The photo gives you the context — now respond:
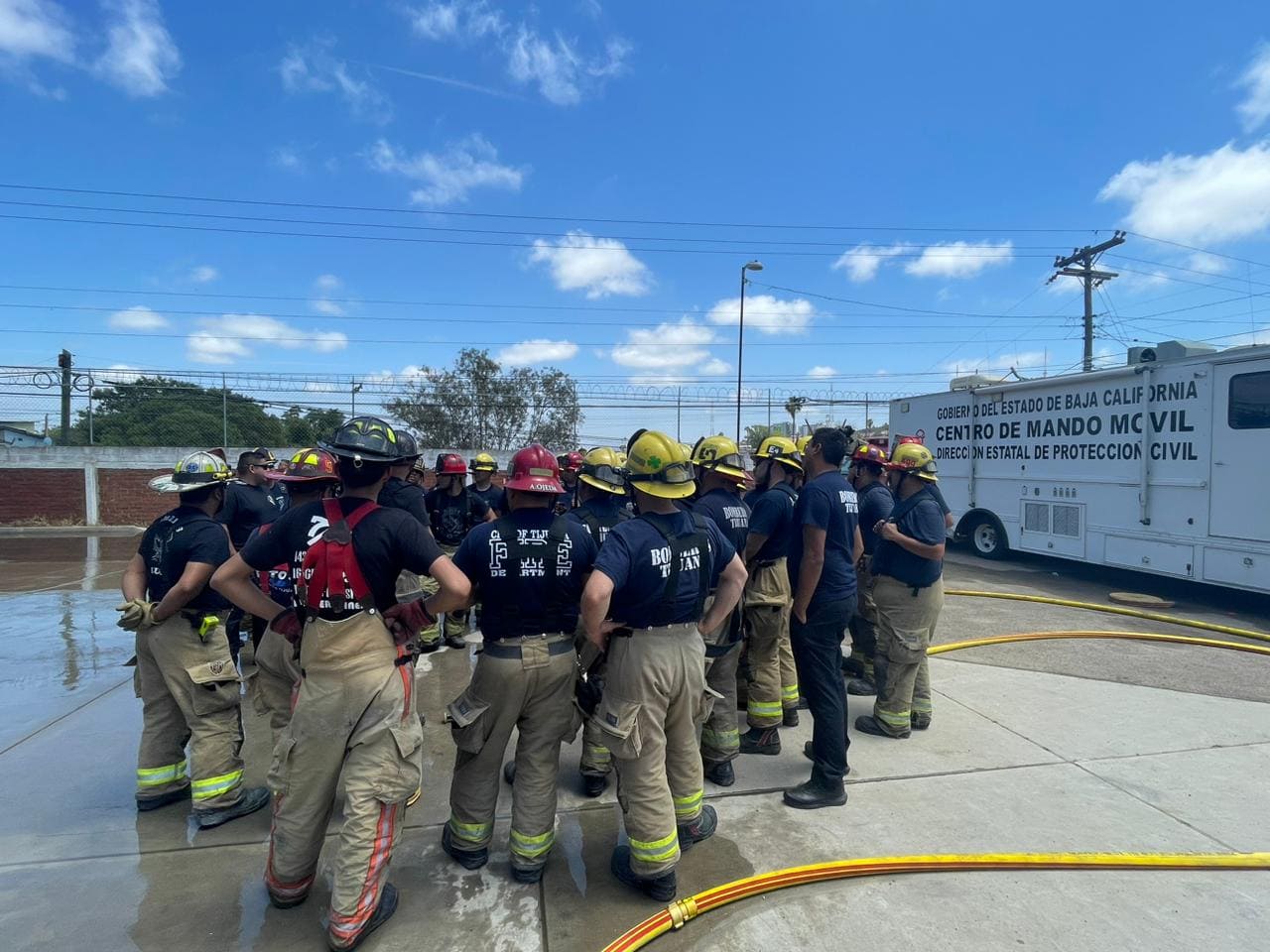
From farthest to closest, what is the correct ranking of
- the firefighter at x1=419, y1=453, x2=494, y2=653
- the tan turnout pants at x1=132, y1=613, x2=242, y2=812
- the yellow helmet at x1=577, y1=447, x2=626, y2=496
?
1. the firefighter at x1=419, y1=453, x2=494, y2=653
2. the yellow helmet at x1=577, y1=447, x2=626, y2=496
3. the tan turnout pants at x1=132, y1=613, x2=242, y2=812

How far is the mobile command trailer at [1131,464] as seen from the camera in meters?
7.76

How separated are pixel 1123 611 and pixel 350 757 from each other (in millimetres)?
8717

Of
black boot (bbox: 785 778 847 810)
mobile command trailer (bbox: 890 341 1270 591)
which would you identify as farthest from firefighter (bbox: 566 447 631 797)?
mobile command trailer (bbox: 890 341 1270 591)

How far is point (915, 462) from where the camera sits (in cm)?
454

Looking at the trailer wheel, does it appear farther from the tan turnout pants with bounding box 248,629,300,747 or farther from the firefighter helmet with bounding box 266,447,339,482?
the tan turnout pants with bounding box 248,629,300,747

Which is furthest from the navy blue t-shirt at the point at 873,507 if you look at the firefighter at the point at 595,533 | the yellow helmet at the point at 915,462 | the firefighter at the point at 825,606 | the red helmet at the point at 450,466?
the red helmet at the point at 450,466

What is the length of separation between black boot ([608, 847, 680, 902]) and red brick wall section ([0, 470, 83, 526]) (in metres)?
18.5

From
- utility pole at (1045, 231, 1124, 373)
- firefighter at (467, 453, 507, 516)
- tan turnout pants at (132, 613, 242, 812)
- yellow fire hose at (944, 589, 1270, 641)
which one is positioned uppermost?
utility pole at (1045, 231, 1124, 373)

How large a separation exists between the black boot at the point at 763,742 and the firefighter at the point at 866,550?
1.34 m

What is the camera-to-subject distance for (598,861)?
124 inches

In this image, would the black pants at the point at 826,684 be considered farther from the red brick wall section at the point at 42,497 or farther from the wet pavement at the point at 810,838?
the red brick wall section at the point at 42,497

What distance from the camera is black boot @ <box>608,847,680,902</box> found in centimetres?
283

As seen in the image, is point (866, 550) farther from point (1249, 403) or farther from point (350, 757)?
point (1249, 403)

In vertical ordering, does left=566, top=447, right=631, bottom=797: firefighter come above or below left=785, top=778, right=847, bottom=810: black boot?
above
